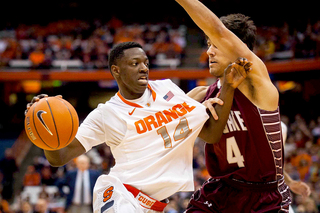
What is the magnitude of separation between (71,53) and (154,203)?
1414 cm

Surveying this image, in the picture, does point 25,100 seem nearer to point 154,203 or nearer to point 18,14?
point 18,14

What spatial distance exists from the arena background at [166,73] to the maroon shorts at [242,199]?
15.0 ft

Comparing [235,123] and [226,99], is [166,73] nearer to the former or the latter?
[235,123]

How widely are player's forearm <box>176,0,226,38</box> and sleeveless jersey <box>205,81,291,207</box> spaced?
57cm

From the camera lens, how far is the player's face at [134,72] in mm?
2708

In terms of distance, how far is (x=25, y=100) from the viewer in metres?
18.9

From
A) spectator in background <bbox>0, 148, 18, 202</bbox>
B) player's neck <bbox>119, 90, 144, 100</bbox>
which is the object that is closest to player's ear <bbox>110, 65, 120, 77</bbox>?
player's neck <bbox>119, 90, 144, 100</bbox>

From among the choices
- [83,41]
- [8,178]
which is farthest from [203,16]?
[83,41]

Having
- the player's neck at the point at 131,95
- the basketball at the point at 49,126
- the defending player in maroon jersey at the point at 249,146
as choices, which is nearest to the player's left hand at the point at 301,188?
the defending player in maroon jersey at the point at 249,146

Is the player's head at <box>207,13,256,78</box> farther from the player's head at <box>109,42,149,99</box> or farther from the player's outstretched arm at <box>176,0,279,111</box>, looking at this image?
the player's head at <box>109,42,149,99</box>

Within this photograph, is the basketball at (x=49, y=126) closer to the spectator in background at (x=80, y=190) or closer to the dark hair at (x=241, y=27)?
the dark hair at (x=241, y=27)

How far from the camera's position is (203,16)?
242cm

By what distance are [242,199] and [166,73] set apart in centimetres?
1269

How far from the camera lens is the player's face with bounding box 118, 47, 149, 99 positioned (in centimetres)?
271
